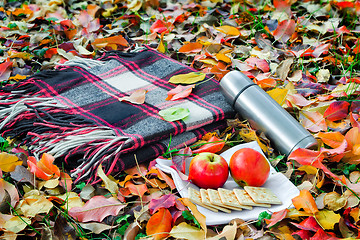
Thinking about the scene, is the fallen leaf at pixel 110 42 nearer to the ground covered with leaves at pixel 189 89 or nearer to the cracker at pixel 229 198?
the ground covered with leaves at pixel 189 89

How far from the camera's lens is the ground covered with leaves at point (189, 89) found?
44.6 inches

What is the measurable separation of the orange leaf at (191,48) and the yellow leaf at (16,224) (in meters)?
1.33

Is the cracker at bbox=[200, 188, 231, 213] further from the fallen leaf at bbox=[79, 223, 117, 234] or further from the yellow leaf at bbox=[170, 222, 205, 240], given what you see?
the fallen leaf at bbox=[79, 223, 117, 234]

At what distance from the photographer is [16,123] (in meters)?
1.52

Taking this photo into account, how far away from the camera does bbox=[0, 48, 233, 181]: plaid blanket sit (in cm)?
136

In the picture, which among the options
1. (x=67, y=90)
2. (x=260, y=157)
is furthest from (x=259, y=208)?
(x=67, y=90)

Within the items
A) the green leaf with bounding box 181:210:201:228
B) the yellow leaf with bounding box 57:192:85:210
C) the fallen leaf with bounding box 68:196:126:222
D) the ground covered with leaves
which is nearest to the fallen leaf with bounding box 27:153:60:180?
the ground covered with leaves

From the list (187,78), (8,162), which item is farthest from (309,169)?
(8,162)

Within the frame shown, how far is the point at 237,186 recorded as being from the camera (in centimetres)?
130

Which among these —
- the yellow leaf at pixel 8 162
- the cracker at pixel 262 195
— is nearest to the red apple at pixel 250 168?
the cracker at pixel 262 195

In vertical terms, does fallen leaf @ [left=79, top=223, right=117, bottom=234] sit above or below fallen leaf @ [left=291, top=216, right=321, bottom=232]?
below

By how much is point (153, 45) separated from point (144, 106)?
2.71ft

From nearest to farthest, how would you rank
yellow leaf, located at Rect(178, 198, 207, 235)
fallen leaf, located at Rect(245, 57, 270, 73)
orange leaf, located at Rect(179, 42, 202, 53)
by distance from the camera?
yellow leaf, located at Rect(178, 198, 207, 235), fallen leaf, located at Rect(245, 57, 270, 73), orange leaf, located at Rect(179, 42, 202, 53)

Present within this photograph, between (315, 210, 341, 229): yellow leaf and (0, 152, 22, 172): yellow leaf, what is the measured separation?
1056mm
